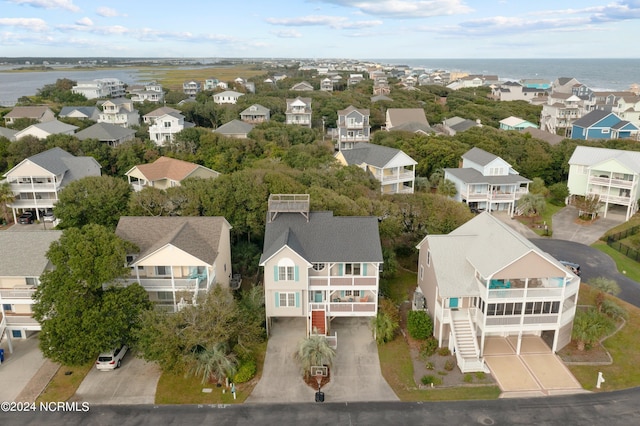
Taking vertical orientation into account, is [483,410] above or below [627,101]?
below

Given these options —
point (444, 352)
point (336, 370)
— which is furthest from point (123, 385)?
point (444, 352)

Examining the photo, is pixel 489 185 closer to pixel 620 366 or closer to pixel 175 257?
pixel 620 366

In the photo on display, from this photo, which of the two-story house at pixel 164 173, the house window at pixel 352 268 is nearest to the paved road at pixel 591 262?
the house window at pixel 352 268

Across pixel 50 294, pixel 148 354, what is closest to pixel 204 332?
pixel 148 354

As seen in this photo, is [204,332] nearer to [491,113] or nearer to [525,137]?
[525,137]

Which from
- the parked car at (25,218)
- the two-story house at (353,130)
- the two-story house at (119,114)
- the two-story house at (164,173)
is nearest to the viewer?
the parked car at (25,218)

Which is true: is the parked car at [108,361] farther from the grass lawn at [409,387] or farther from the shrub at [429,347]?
the shrub at [429,347]
